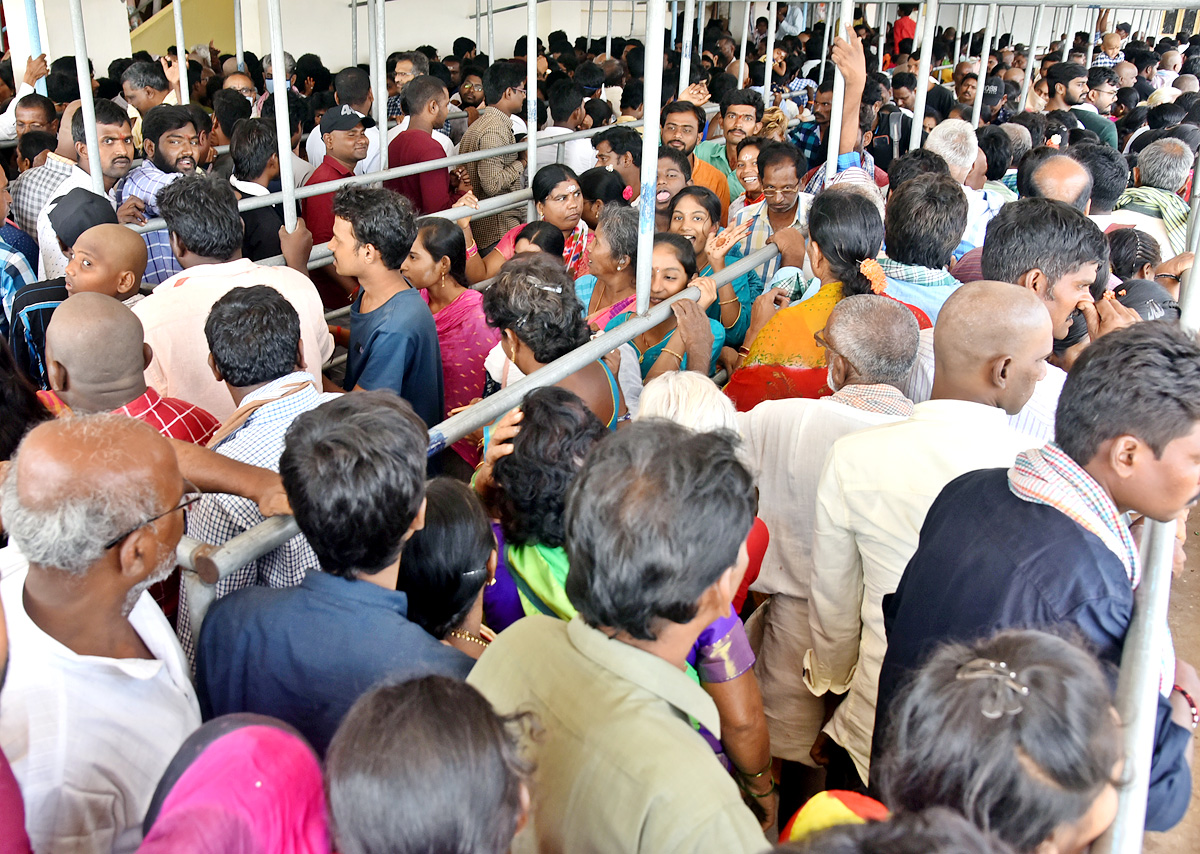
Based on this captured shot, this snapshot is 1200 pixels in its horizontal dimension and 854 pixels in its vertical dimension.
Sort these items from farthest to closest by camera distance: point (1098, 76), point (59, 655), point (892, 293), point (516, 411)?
point (1098, 76) → point (892, 293) → point (516, 411) → point (59, 655)

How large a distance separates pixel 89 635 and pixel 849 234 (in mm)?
2389

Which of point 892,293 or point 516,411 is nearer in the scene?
point 516,411

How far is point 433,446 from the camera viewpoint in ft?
6.24

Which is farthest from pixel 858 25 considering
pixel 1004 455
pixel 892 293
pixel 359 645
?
pixel 359 645

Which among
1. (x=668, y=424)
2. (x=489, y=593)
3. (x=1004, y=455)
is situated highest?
(x=668, y=424)

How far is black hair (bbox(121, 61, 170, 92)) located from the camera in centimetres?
593

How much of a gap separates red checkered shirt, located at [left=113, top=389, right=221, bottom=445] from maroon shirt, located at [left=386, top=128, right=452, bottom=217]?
297 cm

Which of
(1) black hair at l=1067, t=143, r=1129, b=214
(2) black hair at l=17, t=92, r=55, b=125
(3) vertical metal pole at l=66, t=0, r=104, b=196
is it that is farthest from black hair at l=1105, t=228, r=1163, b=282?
(2) black hair at l=17, t=92, r=55, b=125

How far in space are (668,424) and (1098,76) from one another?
8.53m

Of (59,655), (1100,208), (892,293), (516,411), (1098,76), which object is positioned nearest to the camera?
(59,655)

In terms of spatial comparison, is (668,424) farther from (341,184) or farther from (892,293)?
(341,184)

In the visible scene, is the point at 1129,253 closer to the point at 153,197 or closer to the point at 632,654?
the point at 632,654

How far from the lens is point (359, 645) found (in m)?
1.55

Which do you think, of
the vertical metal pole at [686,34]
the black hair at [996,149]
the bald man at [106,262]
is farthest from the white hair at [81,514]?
the vertical metal pole at [686,34]
